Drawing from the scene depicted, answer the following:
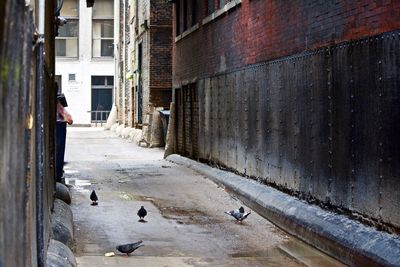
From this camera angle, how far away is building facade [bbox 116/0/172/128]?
27.4 metres

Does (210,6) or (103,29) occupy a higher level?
(103,29)

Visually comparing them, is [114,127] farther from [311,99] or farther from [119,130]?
[311,99]

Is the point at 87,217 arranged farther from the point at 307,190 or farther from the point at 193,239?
the point at 307,190

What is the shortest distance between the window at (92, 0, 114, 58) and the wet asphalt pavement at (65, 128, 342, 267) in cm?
3365

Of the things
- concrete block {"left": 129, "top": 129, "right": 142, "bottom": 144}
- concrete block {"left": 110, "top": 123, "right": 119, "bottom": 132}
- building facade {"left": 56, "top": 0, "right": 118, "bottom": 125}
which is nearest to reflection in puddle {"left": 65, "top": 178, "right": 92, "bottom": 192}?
concrete block {"left": 129, "top": 129, "right": 142, "bottom": 144}

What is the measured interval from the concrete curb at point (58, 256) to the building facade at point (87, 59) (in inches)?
1660

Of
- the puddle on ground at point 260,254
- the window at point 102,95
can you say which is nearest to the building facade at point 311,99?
the puddle on ground at point 260,254

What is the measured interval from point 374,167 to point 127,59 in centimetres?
3230

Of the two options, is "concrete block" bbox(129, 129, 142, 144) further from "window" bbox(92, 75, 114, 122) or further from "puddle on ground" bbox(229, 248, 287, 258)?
"puddle on ground" bbox(229, 248, 287, 258)

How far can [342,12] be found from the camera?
28.5 ft

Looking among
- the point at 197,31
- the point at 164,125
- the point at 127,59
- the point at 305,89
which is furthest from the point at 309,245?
the point at 127,59

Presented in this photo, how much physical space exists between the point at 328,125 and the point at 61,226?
11.3 ft

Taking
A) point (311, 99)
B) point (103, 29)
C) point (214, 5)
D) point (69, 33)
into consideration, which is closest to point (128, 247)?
point (311, 99)

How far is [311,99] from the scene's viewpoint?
31.3ft
